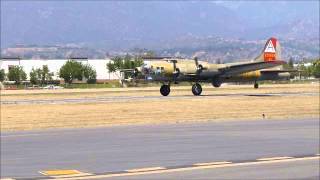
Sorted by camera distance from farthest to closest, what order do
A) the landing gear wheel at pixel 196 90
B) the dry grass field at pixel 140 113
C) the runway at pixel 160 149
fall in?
the landing gear wheel at pixel 196 90, the dry grass field at pixel 140 113, the runway at pixel 160 149

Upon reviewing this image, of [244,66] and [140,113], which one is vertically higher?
[244,66]

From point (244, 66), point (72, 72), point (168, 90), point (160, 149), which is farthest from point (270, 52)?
point (160, 149)

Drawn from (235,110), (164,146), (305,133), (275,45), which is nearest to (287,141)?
(305,133)

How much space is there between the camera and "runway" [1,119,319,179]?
1377 cm

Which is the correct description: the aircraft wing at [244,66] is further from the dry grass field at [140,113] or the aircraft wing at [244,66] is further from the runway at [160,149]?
the runway at [160,149]

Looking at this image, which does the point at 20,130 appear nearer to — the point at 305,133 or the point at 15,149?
the point at 15,149

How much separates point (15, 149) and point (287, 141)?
7784 mm

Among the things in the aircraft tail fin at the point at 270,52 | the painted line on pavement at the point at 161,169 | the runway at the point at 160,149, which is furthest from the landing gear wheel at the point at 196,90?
the painted line on pavement at the point at 161,169

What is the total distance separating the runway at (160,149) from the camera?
45.2ft

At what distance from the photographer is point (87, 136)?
20750mm

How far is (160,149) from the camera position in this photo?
17094mm

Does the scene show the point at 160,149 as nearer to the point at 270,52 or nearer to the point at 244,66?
the point at 244,66

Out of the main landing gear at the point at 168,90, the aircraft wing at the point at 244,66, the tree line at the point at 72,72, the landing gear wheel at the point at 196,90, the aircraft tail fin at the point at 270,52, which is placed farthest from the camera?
the tree line at the point at 72,72

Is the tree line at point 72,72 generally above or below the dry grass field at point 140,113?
above
